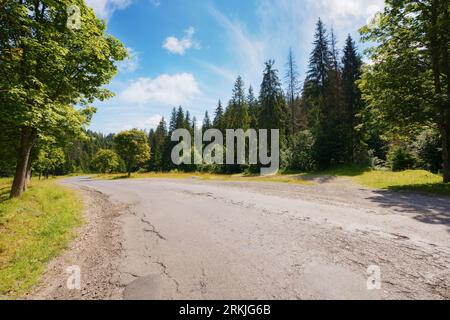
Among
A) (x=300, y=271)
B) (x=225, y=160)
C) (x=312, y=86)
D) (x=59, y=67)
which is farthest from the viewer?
(x=225, y=160)

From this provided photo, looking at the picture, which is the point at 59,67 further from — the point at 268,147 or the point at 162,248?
the point at 268,147

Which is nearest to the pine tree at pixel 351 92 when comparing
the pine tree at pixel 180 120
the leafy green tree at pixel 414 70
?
the leafy green tree at pixel 414 70

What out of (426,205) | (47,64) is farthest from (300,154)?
(47,64)

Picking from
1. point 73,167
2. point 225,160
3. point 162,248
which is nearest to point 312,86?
point 225,160

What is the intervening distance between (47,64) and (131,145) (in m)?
37.4

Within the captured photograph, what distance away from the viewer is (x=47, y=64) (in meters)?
10.2

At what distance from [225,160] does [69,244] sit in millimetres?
37912

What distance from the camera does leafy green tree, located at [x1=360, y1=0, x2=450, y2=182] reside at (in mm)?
14638

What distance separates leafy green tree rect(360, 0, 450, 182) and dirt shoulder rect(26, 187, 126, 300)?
54.8 feet

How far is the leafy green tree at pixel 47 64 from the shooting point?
8.59 metres

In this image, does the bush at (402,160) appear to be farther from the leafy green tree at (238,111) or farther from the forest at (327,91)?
the leafy green tree at (238,111)

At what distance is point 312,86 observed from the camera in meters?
35.8

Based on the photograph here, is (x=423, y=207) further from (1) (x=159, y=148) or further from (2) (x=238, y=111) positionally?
(1) (x=159, y=148)
